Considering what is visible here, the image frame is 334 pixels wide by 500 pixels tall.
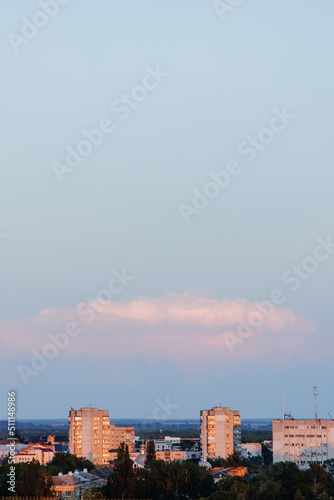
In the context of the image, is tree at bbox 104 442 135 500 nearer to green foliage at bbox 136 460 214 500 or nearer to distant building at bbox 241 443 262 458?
green foliage at bbox 136 460 214 500

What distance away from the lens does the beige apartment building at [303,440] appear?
104188 mm

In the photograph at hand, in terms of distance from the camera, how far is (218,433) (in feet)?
430

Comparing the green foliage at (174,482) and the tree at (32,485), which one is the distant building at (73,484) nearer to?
the green foliage at (174,482)

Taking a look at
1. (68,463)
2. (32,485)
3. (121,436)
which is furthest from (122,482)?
(121,436)

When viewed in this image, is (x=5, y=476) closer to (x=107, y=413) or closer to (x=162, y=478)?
(x=162, y=478)

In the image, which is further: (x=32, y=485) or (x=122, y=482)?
(x=122, y=482)

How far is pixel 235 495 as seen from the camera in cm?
4969

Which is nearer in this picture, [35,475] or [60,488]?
[35,475]

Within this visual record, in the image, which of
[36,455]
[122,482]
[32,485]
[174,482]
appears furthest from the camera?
[36,455]

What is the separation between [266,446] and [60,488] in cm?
8988

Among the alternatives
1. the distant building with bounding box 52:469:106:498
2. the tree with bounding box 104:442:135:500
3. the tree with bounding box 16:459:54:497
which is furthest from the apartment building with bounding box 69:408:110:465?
the tree with bounding box 16:459:54:497

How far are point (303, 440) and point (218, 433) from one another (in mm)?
27500

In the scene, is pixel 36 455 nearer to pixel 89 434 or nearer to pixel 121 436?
pixel 89 434

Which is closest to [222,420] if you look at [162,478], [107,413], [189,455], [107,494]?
[189,455]
